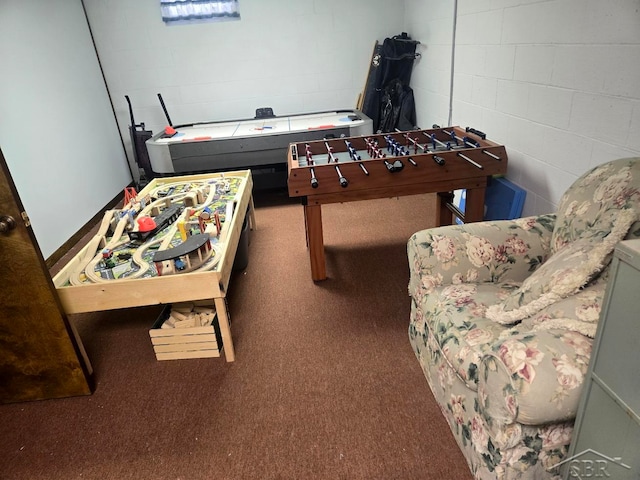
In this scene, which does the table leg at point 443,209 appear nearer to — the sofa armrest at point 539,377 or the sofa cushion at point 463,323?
the sofa cushion at point 463,323

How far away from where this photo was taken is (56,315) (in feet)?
5.64

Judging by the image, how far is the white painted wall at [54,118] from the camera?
115 inches

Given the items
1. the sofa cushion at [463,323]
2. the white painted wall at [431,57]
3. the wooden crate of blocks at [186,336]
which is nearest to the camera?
the sofa cushion at [463,323]

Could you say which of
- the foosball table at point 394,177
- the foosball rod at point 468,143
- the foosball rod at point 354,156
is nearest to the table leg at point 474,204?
the foosball table at point 394,177

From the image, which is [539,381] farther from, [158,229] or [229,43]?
[229,43]

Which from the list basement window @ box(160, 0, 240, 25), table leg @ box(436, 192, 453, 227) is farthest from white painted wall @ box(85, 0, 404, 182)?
table leg @ box(436, 192, 453, 227)

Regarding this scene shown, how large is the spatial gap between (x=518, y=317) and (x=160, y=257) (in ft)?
4.78

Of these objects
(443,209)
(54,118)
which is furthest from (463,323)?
(54,118)

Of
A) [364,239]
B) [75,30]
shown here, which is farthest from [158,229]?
[75,30]

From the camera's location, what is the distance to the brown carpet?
1514 millimetres

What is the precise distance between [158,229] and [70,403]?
0.93 meters

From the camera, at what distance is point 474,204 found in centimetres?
246

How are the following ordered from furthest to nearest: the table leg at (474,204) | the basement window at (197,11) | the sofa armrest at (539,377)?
the basement window at (197,11)
the table leg at (474,204)
the sofa armrest at (539,377)

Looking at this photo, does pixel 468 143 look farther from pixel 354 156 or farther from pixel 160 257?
pixel 160 257
